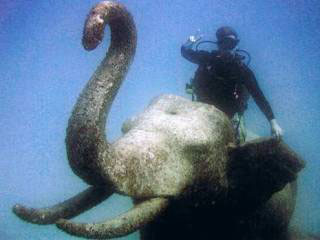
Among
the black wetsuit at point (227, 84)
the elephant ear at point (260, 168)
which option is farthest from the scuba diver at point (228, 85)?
the elephant ear at point (260, 168)

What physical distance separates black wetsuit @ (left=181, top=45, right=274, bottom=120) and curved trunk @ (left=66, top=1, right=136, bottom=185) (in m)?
3.11

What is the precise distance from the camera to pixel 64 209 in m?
4.32

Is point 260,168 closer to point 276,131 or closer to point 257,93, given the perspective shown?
point 276,131

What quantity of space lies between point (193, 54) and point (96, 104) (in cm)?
442

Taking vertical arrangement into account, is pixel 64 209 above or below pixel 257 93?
below

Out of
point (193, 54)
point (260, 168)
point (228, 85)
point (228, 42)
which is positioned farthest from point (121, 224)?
point (228, 42)

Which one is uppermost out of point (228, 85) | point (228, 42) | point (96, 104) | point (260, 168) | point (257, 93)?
point (228, 42)

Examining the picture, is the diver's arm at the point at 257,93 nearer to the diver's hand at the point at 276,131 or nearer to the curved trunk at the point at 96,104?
the diver's hand at the point at 276,131

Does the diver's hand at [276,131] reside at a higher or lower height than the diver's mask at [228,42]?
lower

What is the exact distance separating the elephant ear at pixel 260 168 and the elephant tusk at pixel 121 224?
141cm

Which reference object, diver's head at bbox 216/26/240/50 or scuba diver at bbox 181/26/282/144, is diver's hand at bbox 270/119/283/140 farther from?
diver's head at bbox 216/26/240/50

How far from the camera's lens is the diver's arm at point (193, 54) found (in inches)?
301

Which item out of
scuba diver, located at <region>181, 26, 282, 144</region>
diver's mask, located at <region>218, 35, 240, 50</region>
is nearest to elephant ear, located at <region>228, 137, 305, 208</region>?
scuba diver, located at <region>181, 26, 282, 144</region>

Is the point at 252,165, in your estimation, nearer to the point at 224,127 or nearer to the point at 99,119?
the point at 224,127
